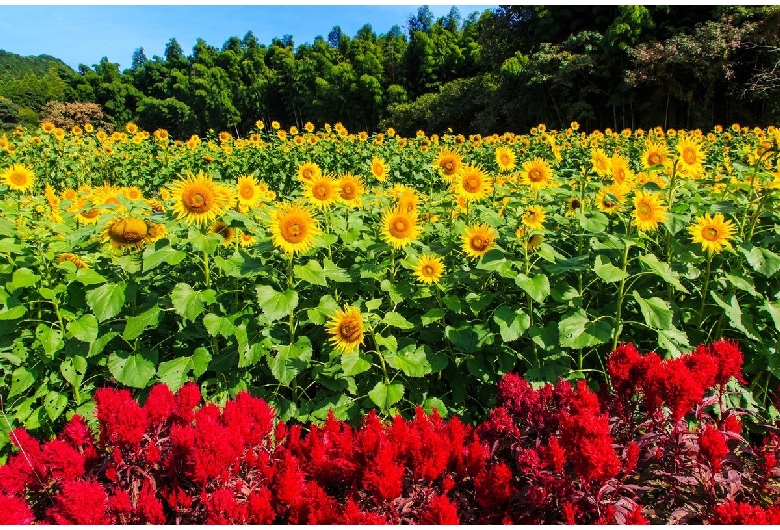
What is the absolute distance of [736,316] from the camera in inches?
100

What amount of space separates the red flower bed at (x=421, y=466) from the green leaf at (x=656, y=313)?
1.97 ft

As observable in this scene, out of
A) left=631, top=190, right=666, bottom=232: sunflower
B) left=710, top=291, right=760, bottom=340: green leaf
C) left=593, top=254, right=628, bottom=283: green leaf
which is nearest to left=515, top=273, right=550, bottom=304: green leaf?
left=593, top=254, right=628, bottom=283: green leaf

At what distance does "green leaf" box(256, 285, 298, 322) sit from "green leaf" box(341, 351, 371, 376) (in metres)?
0.34

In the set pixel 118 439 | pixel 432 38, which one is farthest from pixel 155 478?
pixel 432 38

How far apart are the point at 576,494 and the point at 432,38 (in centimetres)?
3854

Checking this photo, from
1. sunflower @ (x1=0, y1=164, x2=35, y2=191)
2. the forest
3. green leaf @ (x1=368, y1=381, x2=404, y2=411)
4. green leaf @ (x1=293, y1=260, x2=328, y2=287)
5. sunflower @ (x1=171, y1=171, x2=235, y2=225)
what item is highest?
the forest

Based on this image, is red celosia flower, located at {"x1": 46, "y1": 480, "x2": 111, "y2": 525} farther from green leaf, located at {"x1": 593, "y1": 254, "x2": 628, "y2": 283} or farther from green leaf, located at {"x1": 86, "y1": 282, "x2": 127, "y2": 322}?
green leaf, located at {"x1": 593, "y1": 254, "x2": 628, "y2": 283}

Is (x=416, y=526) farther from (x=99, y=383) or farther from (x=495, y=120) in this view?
(x=495, y=120)

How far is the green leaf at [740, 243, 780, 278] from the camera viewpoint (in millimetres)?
2457

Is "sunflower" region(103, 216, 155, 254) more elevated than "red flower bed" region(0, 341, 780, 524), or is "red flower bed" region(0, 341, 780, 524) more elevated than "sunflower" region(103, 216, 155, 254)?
"sunflower" region(103, 216, 155, 254)

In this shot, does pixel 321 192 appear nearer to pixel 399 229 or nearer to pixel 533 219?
pixel 399 229

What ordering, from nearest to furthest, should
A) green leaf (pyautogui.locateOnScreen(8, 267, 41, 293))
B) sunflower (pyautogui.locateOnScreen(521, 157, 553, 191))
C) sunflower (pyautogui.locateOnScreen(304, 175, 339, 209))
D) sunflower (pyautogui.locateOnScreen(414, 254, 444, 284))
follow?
green leaf (pyautogui.locateOnScreen(8, 267, 41, 293)) < sunflower (pyautogui.locateOnScreen(414, 254, 444, 284)) < sunflower (pyautogui.locateOnScreen(304, 175, 339, 209)) < sunflower (pyautogui.locateOnScreen(521, 157, 553, 191))

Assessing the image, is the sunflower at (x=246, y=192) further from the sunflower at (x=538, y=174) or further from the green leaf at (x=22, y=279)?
the sunflower at (x=538, y=174)

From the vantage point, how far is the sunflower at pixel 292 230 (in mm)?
2514
